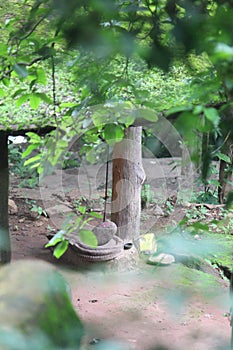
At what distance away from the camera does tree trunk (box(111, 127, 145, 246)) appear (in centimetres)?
418

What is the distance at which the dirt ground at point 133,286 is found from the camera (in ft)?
1.72

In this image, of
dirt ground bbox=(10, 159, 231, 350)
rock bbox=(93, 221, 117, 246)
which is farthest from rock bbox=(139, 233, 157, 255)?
rock bbox=(93, 221, 117, 246)

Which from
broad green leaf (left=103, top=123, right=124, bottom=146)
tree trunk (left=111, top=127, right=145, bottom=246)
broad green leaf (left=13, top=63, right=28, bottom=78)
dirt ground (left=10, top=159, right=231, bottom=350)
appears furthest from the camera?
tree trunk (left=111, top=127, right=145, bottom=246)

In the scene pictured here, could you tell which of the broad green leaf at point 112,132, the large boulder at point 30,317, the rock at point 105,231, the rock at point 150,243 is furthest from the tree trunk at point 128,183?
the large boulder at point 30,317

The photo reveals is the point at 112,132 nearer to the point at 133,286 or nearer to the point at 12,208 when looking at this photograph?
the point at 133,286

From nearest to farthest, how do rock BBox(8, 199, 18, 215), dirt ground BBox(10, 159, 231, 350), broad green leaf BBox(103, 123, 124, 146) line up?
dirt ground BBox(10, 159, 231, 350) → broad green leaf BBox(103, 123, 124, 146) → rock BBox(8, 199, 18, 215)

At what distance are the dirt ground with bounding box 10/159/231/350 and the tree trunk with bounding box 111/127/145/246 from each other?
0.86 ft

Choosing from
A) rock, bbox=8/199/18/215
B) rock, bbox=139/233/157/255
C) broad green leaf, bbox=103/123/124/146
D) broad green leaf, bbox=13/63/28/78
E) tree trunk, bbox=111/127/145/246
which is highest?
broad green leaf, bbox=13/63/28/78

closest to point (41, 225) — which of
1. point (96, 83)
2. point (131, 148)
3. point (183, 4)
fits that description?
point (131, 148)

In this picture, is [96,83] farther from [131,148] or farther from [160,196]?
[160,196]

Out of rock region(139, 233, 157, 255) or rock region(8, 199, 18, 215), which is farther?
rock region(8, 199, 18, 215)

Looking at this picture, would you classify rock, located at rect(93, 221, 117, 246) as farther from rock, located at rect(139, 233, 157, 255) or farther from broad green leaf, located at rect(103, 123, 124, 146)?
broad green leaf, located at rect(103, 123, 124, 146)

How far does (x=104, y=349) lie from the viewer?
1.43 ft

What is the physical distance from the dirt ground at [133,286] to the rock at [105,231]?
0.67 ft
